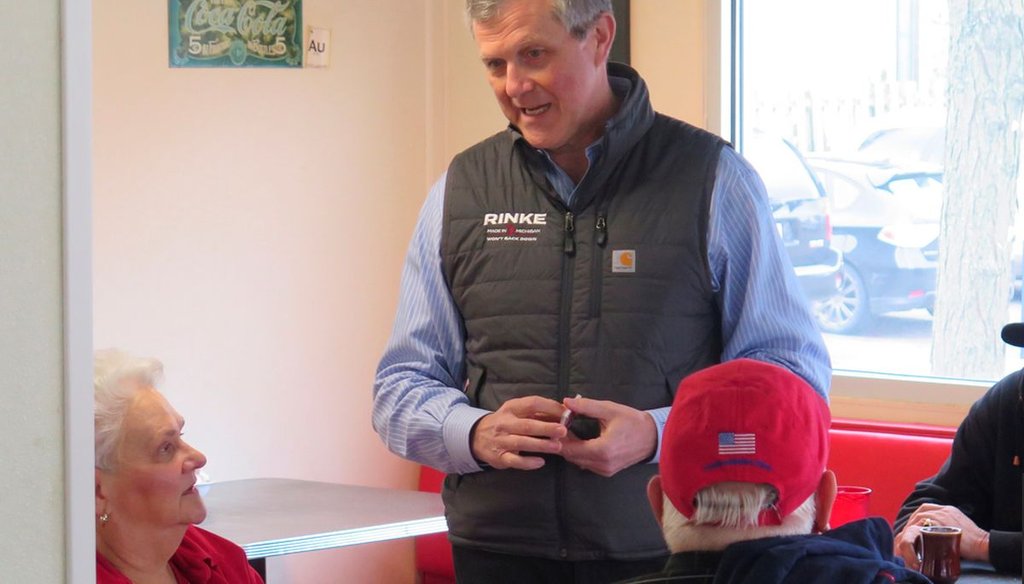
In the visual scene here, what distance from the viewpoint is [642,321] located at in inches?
80.4

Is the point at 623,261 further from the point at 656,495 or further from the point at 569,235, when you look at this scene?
the point at 656,495

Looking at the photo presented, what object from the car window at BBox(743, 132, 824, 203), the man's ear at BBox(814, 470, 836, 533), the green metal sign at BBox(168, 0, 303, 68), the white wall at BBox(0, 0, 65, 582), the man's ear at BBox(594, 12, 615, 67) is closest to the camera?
the white wall at BBox(0, 0, 65, 582)

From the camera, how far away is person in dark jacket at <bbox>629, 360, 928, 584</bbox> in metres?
1.44

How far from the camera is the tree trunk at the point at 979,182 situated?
3.85m

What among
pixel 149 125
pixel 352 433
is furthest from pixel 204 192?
pixel 352 433

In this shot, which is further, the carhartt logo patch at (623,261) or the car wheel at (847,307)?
the car wheel at (847,307)

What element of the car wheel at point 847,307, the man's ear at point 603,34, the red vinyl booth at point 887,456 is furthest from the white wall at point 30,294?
the car wheel at point 847,307

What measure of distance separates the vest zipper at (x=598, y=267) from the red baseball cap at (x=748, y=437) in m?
0.49

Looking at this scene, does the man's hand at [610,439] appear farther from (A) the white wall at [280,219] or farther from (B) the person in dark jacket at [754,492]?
(A) the white wall at [280,219]

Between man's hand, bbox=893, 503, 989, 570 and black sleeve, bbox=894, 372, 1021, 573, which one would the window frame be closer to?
black sleeve, bbox=894, 372, 1021, 573

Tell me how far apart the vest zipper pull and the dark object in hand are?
0.91 ft

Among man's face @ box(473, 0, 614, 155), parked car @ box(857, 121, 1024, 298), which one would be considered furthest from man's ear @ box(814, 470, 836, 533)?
parked car @ box(857, 121, 1024, 298)

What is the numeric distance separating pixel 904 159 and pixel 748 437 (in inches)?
110

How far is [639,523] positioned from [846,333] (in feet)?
7.75
